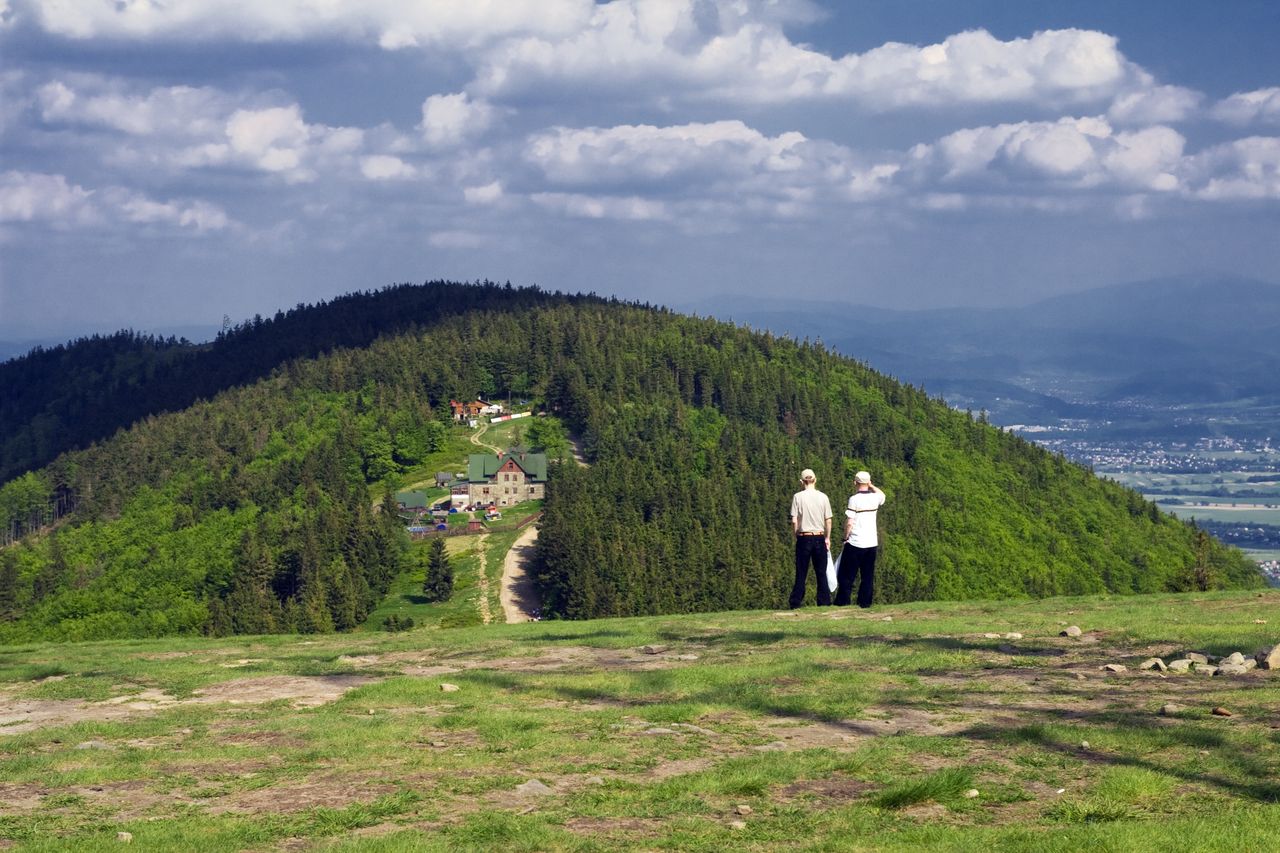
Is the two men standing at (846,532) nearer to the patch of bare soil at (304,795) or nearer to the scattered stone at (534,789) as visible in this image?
the scattered stone at (534,789)

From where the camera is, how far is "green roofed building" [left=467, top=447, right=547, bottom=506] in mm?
165875

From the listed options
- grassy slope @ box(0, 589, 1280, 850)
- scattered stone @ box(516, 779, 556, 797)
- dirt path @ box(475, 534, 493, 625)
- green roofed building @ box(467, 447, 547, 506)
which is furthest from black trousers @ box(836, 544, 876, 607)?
green roofed building @ box(467, 447, 547, 506)

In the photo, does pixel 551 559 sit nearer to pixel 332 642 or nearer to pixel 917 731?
pixel 332 642

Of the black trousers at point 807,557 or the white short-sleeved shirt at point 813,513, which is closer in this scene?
the white short-sleeved shirt at point 813,513

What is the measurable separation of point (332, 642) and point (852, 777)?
818 inches

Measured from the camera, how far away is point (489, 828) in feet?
42.3

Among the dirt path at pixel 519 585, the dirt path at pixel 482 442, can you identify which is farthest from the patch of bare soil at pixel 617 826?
the dirt path at pixel 482 442

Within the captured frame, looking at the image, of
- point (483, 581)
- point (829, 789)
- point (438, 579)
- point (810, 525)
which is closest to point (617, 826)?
point (829, 789)

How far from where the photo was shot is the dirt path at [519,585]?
11865 cm

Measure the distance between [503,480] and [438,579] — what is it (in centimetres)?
4294

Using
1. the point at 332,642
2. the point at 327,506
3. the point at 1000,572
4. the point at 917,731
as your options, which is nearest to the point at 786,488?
the point at 1000,572

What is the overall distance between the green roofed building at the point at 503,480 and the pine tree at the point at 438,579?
132 feet

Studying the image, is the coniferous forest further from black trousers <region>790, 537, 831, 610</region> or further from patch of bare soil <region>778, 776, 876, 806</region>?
patch of bare soil <region>778, 776, 876, 806</region>

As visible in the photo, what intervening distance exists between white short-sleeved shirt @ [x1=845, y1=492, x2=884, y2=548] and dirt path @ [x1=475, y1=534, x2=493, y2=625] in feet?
268
